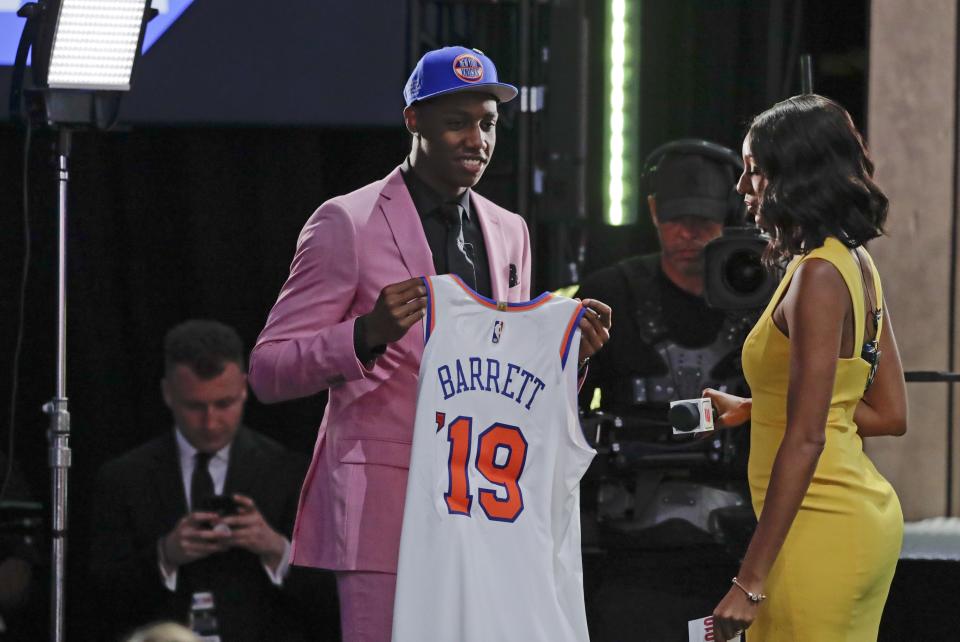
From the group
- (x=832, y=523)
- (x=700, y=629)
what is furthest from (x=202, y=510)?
(x=832, y=523)

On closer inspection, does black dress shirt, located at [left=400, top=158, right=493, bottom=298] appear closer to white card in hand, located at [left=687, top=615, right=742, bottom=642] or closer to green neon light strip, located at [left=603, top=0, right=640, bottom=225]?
white card in hand, located at [left=687, top=615, right=742, bottom=642]

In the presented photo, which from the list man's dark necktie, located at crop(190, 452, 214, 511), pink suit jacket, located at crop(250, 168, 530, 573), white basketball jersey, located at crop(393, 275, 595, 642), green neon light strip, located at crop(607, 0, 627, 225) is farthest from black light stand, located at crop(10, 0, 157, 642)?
green neon light strip, located at crop(607, 0, 627, 225)

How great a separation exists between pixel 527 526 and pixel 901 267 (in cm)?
225

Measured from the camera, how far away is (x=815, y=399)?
2135mm

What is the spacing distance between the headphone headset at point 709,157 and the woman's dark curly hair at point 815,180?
1.75 meters

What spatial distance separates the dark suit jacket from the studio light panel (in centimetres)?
123

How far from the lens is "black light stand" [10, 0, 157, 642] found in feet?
11.4

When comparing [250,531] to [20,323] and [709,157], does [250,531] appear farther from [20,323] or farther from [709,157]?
[709,157]

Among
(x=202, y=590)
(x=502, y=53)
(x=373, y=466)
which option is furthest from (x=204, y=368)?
(x=373, y=466)

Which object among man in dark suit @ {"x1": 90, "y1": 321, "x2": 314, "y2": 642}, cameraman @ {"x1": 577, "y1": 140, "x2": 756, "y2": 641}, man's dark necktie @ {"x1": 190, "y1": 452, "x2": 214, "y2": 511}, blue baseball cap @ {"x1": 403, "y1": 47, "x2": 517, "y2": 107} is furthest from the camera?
man's dark necktie @ {"x1": 190, "y1": 452, "x2": 214, "y2": 511}

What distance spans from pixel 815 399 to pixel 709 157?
2070mm

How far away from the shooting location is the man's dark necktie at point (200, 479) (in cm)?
424

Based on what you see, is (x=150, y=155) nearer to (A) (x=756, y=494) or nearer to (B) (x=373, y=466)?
(B) (x=373, y=466)

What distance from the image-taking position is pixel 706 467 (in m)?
3.93
